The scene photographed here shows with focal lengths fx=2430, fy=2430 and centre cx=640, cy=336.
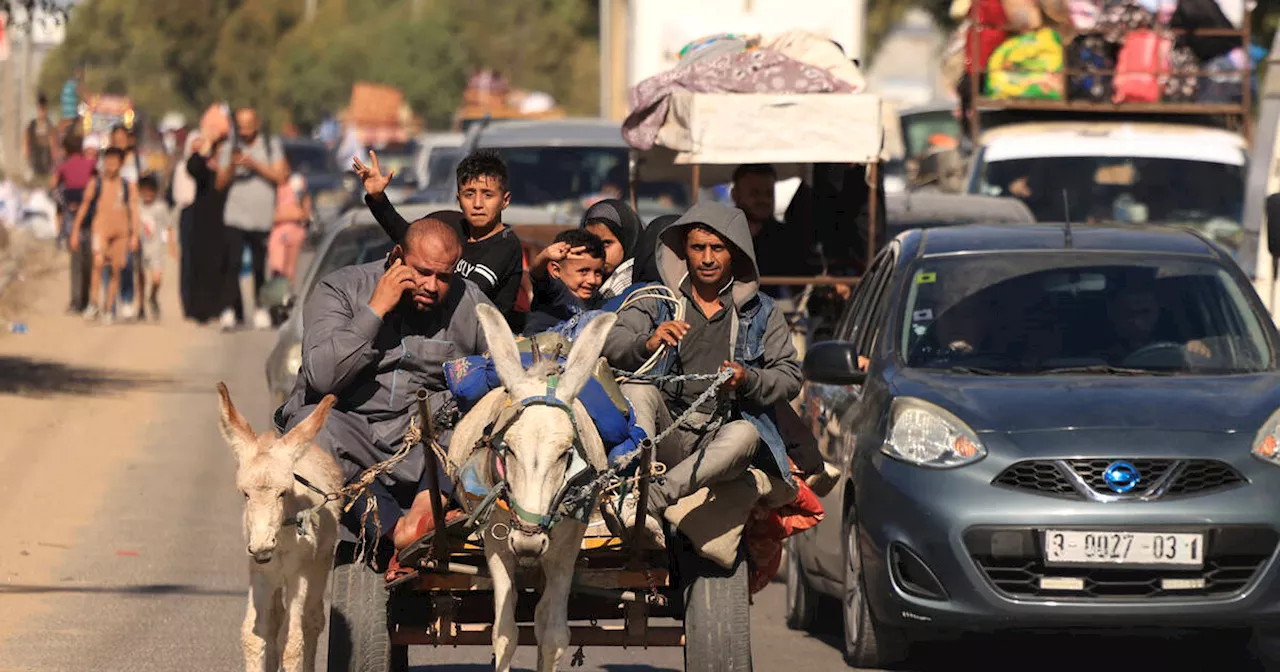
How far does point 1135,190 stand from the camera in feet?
59.5

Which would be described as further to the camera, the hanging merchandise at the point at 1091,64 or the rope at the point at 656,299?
the hanging merchandise at the point at 1091,64

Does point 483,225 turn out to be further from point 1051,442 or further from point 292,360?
point 292,360

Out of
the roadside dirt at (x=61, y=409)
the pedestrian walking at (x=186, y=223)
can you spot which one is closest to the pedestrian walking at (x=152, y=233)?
the pedestrian walking at (x=186, y=223)

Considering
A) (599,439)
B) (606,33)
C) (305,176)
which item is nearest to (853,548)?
(599,439)

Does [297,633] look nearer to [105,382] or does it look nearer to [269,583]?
[269,583]

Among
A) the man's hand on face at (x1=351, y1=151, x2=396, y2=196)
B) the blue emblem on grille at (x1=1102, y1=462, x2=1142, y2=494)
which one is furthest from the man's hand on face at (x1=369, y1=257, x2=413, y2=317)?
the blue emblem on grille at (x1=1102, y1=462, x2=1142, y2=494)

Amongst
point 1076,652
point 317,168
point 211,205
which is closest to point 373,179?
point 1076,652

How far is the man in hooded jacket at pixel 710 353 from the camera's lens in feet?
24.4

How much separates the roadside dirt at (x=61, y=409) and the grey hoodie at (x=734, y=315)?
13.1 feet

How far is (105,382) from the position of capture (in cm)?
2142

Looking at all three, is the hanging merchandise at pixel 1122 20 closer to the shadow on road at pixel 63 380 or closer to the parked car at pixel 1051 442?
the shadow on road at pixel 63 380

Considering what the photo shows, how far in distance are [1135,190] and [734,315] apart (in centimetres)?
1083

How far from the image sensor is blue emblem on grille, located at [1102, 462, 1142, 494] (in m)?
8.91

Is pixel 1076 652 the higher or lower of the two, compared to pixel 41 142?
higher
